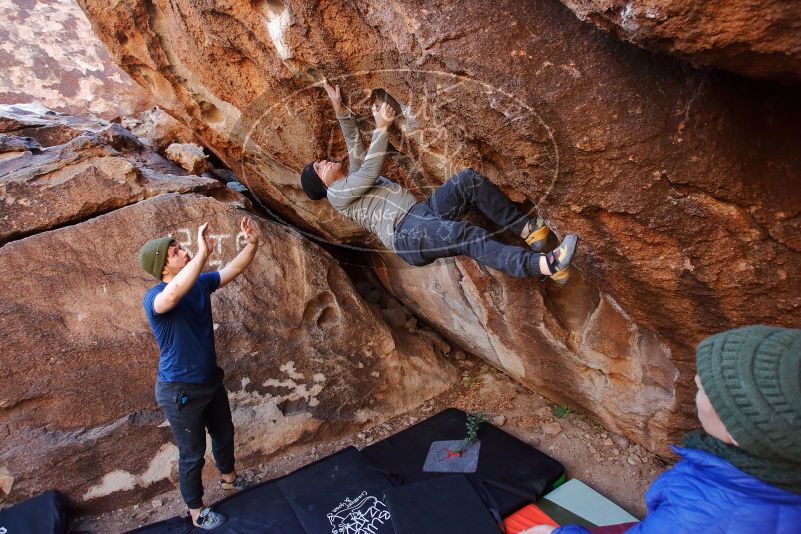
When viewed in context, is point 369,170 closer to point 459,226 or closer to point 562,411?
point 459,226

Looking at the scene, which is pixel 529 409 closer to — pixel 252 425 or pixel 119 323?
pixel 252 425

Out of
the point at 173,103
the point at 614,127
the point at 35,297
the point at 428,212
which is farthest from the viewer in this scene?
the point at 173,103

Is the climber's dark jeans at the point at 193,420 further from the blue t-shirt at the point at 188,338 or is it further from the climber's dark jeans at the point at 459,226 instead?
the climber's dark jeans at the point at 459,226

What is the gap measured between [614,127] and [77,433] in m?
3.76

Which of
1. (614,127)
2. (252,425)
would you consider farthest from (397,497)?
(614,127)

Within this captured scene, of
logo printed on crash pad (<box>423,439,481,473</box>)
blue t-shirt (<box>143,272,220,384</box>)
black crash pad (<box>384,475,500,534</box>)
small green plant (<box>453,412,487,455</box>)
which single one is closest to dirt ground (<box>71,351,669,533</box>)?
small green plant (<box>453,412,487,455</box>)

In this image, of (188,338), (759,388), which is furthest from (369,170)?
(759,388)

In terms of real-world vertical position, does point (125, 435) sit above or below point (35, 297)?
below

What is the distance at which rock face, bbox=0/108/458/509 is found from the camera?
11.5 ft

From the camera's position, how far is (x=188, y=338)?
111 inches

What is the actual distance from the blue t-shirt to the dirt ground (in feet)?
4.18

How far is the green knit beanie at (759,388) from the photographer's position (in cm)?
115

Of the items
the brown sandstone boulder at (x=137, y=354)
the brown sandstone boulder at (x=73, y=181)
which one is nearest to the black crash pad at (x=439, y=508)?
the brown sandstone boulder at (x=137, y=354)

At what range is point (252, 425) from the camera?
12.8 ft
